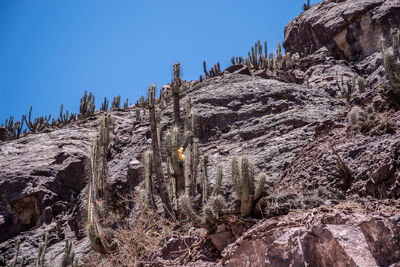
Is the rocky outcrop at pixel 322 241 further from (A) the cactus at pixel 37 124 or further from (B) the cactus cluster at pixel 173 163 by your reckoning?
(A) the cactus at pixel 37 124

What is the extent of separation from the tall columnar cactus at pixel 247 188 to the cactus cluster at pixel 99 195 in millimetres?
3215

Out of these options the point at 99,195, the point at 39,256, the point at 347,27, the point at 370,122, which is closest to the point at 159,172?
the point at 99,195

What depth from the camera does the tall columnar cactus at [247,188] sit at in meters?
5.41

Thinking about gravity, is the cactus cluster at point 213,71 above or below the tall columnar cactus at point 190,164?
above

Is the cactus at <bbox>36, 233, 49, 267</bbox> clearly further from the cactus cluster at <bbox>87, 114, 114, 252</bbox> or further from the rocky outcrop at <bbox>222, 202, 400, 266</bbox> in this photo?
the rocky outcrop at <bbox>222, 202, 400, 266</bbox>

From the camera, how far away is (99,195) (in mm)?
8719

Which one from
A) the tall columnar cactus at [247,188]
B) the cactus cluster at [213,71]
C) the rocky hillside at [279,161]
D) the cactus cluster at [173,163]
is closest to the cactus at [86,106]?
the rocky hillside at [279,161]

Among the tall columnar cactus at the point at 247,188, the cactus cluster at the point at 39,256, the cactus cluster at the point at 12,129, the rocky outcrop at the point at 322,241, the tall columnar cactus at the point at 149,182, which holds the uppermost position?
the cactus cluster at the point at 12,129

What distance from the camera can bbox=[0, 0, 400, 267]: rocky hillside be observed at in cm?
423

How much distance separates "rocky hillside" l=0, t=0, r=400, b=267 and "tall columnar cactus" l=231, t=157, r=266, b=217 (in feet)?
0.51

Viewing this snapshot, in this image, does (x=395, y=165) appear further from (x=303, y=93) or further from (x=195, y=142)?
(x=303, y=93)

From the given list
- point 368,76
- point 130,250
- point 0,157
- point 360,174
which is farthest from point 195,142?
point 368,76

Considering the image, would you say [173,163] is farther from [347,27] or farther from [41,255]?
[347,27]

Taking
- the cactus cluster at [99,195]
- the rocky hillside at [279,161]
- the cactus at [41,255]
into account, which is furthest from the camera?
the cactus at [41,255]
